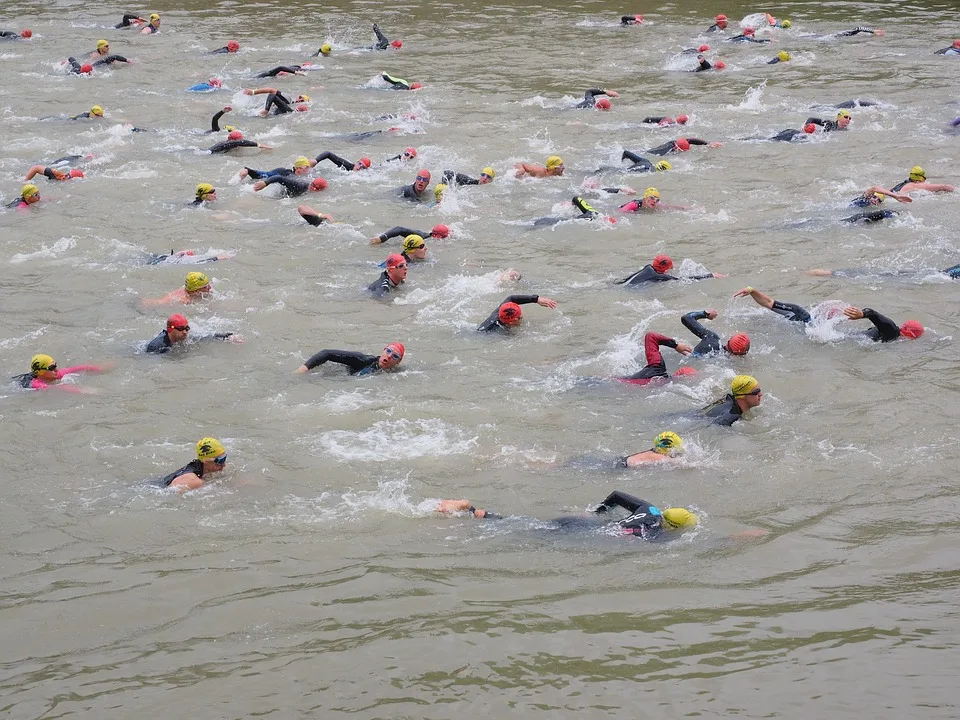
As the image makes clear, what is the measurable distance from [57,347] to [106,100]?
1532 cm

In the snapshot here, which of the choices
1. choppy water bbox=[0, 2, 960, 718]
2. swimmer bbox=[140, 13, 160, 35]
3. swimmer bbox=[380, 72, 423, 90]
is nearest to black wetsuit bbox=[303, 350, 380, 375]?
choppy water bbox=[0, 2, 960, 718]

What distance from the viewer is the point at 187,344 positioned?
49.6 ft

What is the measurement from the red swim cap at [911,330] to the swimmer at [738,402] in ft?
10.8

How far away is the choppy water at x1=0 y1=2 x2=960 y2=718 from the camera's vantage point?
8914 millimetres

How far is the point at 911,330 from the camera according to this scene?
14.9m

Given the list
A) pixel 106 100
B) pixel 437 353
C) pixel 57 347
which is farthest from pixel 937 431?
pixel 106 100

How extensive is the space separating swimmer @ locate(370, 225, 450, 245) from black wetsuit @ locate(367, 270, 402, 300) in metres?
1.53

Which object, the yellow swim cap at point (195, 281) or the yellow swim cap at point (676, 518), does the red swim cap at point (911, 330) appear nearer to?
the yellow swim cap at point (676, 518)

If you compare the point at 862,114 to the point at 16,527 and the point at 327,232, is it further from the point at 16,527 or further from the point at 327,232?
the point at 16,527

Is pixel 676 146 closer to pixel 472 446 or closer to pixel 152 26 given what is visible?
pixel 472 446

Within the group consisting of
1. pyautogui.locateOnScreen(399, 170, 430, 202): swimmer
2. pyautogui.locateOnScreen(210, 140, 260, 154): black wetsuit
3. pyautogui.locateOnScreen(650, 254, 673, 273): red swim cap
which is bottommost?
pyautogui.locateOnScreen(650, 254, 673, 273): red swim cap

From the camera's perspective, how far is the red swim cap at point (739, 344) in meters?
14.2

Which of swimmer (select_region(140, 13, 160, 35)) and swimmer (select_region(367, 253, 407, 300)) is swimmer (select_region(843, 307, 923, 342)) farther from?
swimmer (select_region(140, 13, 160, 35))

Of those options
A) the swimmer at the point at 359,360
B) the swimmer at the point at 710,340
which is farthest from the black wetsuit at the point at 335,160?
the swimmer at the point at 710,340
